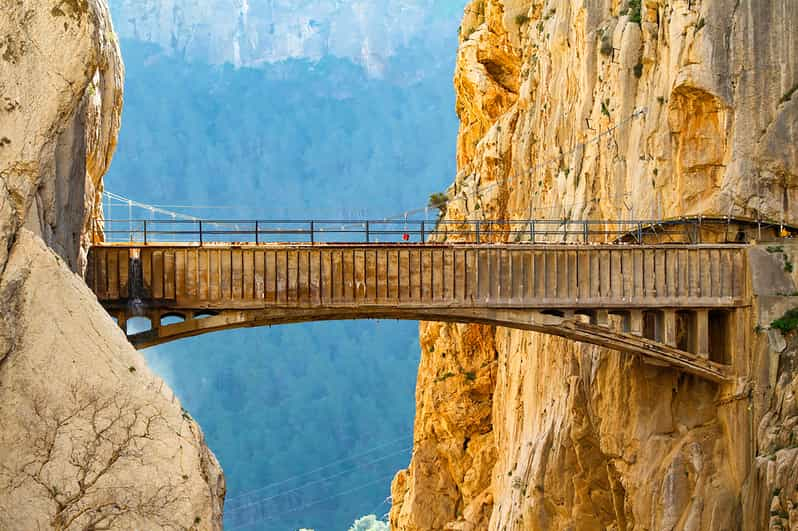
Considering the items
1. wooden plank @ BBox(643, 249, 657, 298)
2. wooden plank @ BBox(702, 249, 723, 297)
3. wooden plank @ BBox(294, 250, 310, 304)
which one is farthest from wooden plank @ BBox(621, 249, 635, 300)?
wooden plank @ BBox(294, 250, 310, 304)

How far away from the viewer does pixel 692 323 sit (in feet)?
107

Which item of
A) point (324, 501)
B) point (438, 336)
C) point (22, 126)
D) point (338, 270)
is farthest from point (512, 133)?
point (324, 501)

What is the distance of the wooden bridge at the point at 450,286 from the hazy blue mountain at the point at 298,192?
7489 cm

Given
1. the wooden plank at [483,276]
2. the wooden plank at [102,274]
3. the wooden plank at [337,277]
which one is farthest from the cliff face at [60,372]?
the wooden plank at [483,276]

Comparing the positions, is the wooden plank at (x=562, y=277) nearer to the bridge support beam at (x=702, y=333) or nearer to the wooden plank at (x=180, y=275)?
the bridge support beam at (x=702, y=333)

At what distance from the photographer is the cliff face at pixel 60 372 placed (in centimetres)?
1994

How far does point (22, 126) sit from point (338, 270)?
1137 cm

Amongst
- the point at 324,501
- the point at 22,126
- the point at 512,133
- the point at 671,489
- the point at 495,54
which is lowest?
the point at 324,501

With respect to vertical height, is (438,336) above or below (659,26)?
below

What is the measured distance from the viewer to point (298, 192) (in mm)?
125000

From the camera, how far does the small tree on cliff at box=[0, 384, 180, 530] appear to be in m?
19.8

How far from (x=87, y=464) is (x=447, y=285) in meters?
13.2

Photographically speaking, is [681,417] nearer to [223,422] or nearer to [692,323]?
[692,323]

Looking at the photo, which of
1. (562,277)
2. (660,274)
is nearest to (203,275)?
(562,277)
